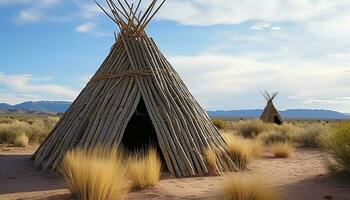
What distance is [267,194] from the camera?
544cm

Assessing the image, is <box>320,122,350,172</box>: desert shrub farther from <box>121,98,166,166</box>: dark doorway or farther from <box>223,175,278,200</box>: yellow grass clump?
<box>121,98,166,166</box>: dark doorway

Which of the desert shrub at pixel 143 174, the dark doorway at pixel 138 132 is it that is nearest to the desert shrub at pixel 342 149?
the desert shrub at pixel 143 174

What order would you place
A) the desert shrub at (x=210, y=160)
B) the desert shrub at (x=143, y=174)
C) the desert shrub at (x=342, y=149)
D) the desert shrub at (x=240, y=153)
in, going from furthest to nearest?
the desert shrub at (x=240, y=153)
the desert shrub at (x=210, y=160)
the desert shrub at (x=342, y=149)
the desert shrub at (x=143, y=174)

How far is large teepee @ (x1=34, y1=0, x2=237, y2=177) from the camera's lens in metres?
8.45

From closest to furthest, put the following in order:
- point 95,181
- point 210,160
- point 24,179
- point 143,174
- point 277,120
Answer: point 95,181 → point 143,174 → point 24,179 → point 210,160 → point 277,120

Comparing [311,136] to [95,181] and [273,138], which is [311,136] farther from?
[95,181]

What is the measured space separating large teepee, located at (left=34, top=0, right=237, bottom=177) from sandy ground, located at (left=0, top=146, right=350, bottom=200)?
1.78ft

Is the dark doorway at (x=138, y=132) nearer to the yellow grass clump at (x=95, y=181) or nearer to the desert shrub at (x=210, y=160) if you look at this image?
the desert shrub at (x=210, y=160)

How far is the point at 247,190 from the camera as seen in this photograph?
543 cm

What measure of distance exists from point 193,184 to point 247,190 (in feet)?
6.76

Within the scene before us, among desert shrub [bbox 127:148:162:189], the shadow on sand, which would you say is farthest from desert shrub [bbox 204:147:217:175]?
the shadow on sand

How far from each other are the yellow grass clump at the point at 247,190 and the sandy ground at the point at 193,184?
65 cm

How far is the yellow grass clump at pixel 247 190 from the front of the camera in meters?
5.40

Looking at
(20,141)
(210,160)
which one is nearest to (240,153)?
(210,160)
